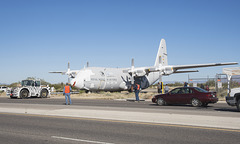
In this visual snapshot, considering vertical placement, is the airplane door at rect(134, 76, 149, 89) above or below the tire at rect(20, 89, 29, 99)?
above

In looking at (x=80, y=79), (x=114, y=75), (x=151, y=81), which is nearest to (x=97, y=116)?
(x=80, y=79)

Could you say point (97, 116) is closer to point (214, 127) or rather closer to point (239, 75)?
point (214, 127)

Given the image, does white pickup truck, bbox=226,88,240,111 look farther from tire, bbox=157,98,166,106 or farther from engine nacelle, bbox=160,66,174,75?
engine nacelle, bbox=160,66,174,75

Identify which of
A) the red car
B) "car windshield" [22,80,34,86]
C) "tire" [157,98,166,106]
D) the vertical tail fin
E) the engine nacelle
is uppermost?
the vertical tail fin

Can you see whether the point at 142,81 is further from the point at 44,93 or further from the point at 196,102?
the point at 196,102

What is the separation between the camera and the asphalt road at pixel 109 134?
6762mm

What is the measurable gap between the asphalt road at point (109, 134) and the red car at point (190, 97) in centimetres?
848

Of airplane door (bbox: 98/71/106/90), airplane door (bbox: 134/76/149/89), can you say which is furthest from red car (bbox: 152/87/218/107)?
airplane door (bbox: 134/76/149/89)

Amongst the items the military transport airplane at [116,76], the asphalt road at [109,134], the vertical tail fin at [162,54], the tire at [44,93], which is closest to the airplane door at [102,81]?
the military transport airplane at [116,76]

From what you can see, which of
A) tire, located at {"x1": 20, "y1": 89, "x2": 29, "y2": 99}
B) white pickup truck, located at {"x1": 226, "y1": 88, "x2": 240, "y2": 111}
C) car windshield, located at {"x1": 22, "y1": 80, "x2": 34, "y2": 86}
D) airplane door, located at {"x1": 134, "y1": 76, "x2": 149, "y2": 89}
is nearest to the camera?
white pickup truck, located at {"x1": 226, "y1": 88, "x2": 240, "y2": 111}

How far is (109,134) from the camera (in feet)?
25.3

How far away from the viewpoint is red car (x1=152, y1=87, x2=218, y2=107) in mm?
16531

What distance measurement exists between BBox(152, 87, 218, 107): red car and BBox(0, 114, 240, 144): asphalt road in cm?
848

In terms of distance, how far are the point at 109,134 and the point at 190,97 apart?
1069 centimetres
